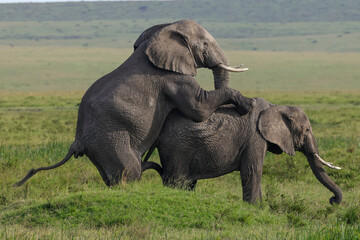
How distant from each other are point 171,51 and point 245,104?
1.16 m

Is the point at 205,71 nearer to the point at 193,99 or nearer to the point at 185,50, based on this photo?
the point at 185,50

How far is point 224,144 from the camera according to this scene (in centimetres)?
977

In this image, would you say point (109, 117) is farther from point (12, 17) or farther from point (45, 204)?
point (12, 17)

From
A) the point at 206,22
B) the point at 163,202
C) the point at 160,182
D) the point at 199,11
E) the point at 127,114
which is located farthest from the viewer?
the point at 199,11

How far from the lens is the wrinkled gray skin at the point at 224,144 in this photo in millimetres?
9594

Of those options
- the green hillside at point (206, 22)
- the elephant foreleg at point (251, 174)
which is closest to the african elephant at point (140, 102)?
the elephant foreleg at point (251, 174)

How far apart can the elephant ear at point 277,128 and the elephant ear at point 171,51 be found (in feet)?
3.74

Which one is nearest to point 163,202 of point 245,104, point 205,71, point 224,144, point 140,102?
point 140,102

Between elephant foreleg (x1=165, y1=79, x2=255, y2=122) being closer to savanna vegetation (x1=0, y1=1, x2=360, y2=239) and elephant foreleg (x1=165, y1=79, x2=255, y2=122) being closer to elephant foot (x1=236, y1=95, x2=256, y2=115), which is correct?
elephant foot (x1=236, y1=95, x2=256, y2=115)

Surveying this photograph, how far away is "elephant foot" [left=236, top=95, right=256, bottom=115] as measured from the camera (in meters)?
9.77

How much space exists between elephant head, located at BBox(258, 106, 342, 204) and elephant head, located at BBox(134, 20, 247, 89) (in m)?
0.76

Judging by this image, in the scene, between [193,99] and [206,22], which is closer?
[193,99]

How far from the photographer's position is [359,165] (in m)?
13.8

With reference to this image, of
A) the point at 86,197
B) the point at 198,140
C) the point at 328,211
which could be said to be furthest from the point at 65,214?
the point at 328,211
